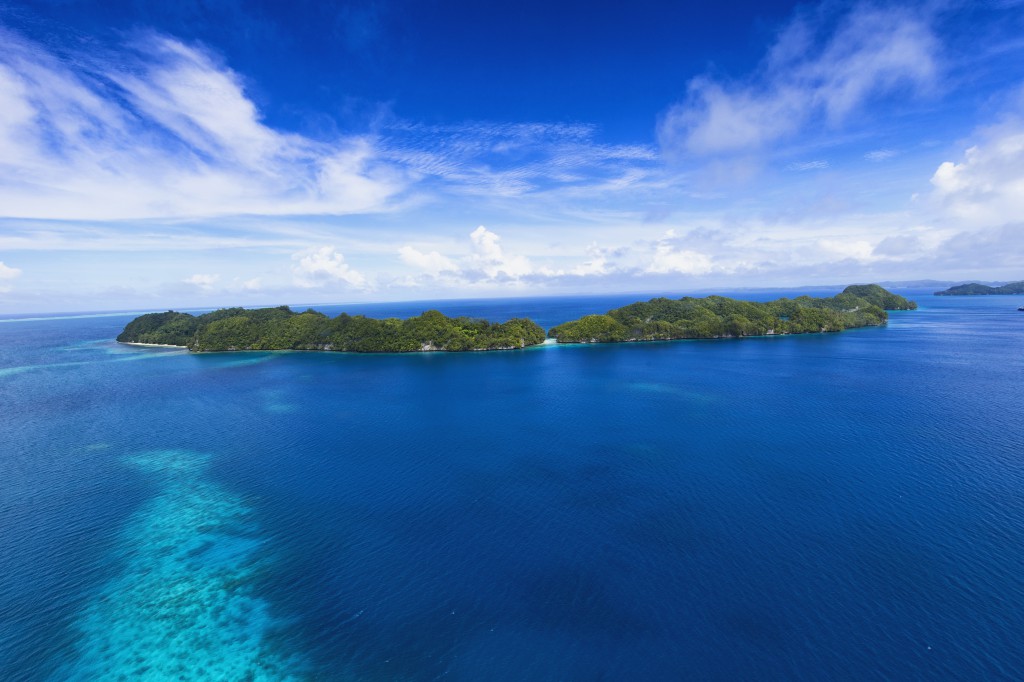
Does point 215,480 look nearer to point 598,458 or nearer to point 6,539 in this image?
point 6,539

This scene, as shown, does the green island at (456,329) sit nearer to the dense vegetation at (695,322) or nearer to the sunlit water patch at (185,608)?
the dense vegetation at (695,322)

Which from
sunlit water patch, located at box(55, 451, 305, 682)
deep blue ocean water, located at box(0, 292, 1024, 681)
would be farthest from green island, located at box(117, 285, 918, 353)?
sunlit water patch, located at box(55, 451, 305, 682)

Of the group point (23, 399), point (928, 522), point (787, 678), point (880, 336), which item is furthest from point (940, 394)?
point (23, 399)

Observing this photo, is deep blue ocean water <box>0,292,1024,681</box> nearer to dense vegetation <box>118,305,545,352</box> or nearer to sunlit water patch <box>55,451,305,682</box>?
sunlit water patch <box>55,451,305,682</box>

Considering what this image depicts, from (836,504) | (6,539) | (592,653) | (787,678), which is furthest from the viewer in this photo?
(836,504)

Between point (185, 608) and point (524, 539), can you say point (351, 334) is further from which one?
point (524, 539)
